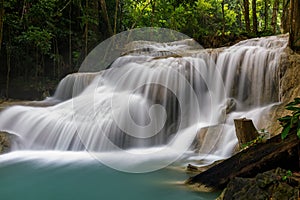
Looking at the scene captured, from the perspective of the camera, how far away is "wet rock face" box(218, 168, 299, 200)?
2.45m

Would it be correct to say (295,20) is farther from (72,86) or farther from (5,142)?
(72,86)

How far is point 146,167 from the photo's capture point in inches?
207

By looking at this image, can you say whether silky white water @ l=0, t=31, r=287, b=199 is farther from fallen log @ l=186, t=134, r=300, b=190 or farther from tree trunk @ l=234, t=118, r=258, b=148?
tree trunk @ l=234, t=118, r=258, b=148

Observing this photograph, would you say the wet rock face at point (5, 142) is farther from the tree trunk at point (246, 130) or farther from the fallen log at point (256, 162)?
the tree trunk at point (246, 130)

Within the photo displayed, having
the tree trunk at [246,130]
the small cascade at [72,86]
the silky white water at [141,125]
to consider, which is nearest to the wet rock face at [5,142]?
the silky white water at [141,125]

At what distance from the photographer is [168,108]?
7824mm

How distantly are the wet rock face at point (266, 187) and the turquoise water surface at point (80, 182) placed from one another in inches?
26.2

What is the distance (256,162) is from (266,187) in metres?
0.71

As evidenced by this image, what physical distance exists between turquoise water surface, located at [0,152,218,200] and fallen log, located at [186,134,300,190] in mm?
196

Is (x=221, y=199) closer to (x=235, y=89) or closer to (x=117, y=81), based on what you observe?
(x=235, y=89)

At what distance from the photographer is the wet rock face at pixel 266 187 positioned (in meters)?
2.45

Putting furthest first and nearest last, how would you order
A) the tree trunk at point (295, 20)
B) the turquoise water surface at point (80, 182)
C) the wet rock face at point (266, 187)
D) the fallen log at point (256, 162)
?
1. the tree trunk at point (295, 20)
2. the turquoise water surface at point (80, 182)
3. the fallen log at point (256, 162)
4. the wet rock face at point (266, 187)

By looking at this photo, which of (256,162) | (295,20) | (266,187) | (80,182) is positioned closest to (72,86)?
(80,182)

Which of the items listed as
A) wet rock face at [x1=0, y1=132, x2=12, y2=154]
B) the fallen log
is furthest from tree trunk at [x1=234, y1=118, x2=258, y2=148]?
wet rock face at [x1=0, y1=132, x2=12, y2=154]
